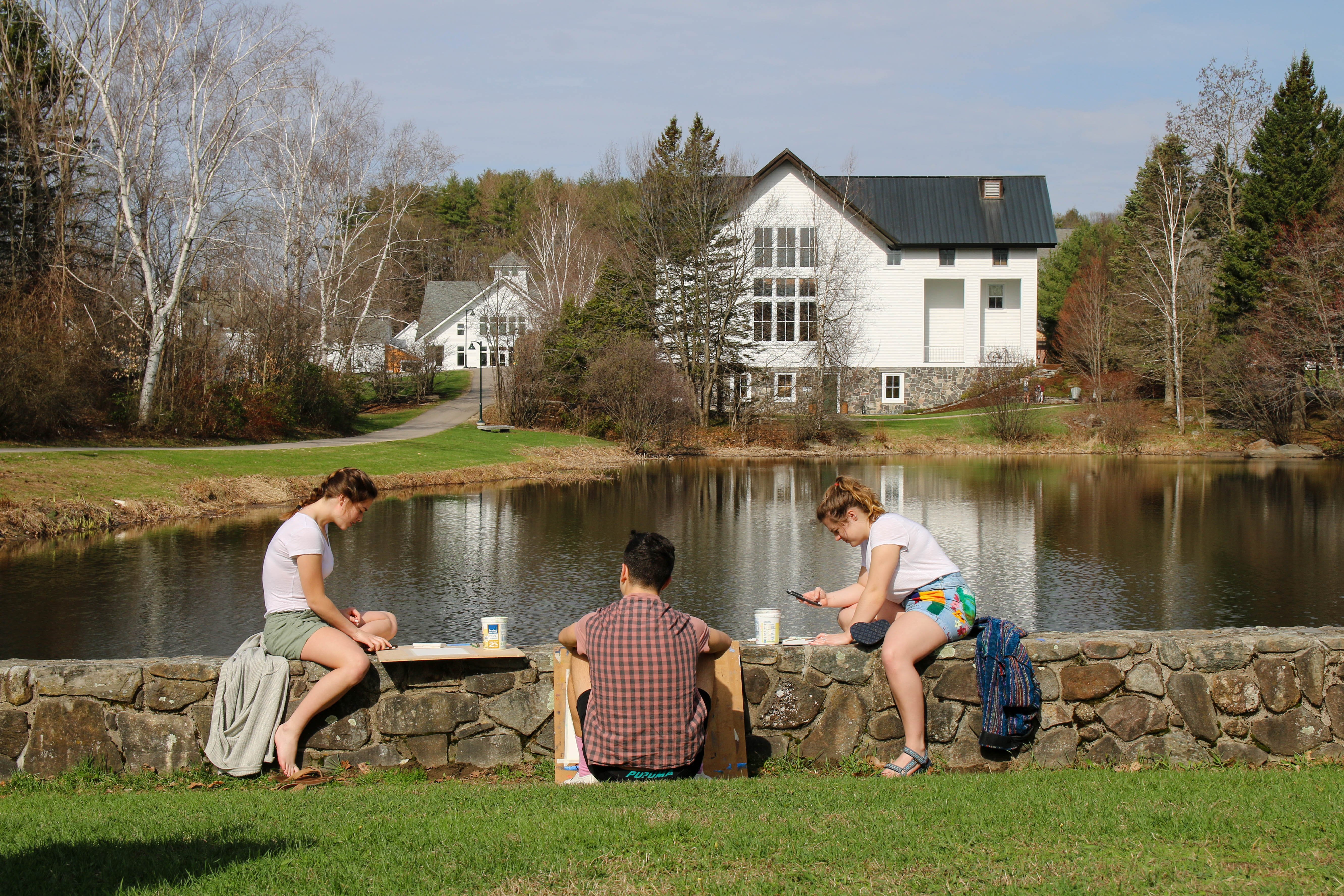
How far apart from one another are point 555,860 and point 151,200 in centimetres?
2880

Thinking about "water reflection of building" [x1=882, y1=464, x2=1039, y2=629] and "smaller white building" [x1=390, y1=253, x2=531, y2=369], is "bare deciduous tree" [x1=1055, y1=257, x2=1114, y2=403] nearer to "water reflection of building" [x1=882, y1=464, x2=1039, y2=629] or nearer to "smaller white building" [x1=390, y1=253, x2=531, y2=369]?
"water reflection of building" [x1=882, y1=464, x2=1039, y2=629]

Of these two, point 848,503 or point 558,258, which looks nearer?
point 848,503

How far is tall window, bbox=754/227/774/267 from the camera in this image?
1946 inches

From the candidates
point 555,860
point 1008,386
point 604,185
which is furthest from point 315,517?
point 604,185

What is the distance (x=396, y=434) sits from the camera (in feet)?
122

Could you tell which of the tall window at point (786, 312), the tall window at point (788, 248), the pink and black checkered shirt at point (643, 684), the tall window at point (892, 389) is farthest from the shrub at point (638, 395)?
the pink and black checkered shirt at point (643, 684)

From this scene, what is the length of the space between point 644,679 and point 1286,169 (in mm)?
45516

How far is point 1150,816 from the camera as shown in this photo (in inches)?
177

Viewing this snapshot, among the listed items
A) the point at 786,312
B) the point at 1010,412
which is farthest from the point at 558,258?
the point at 1010,412

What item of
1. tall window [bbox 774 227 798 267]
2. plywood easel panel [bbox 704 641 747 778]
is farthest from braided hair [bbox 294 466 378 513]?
tall window [bbox 774 227 798 267]

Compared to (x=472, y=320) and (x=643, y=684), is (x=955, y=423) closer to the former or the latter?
(x=472, y=320)

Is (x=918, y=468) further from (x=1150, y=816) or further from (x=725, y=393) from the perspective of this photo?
(x=1150, y=816)

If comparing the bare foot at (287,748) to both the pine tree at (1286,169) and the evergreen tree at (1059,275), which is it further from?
the evergreen tree at (1059,275)

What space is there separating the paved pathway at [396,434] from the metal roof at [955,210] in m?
21.6
